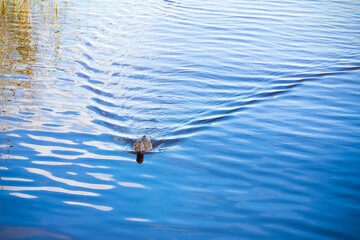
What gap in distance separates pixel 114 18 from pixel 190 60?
577 cm

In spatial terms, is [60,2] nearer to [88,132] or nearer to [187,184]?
[88,132]

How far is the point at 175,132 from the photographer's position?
26.6ft

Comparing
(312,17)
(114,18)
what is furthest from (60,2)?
(312,17)

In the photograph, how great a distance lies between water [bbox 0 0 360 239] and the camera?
558 cm

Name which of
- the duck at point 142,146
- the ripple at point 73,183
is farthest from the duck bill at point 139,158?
the ripple at point 73,183

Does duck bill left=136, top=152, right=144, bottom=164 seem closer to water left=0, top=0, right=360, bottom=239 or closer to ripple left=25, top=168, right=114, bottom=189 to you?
water left=0, top=0, right=360, bottom=239

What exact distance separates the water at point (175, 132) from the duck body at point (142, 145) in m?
0.16

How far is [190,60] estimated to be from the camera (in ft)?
41.0

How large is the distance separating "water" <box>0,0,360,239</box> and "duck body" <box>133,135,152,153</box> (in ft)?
0.53

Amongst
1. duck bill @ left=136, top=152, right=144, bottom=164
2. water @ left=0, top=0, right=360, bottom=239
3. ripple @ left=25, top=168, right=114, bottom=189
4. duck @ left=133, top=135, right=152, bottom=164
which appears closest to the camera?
water @ left=0, top=0, right=360, bottom=239

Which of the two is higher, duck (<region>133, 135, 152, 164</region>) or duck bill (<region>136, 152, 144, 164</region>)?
duck (<region>133, 135, 152, 164</region>)

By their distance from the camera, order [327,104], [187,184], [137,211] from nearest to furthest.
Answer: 1. [137,211]
2. [187,184]
3. [327,104]

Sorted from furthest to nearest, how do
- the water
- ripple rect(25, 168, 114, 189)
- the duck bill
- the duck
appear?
the duck, the duck bill, ripple rect(25, 168, 114, 189), the water

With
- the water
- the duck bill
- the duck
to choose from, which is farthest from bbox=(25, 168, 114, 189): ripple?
the duck
